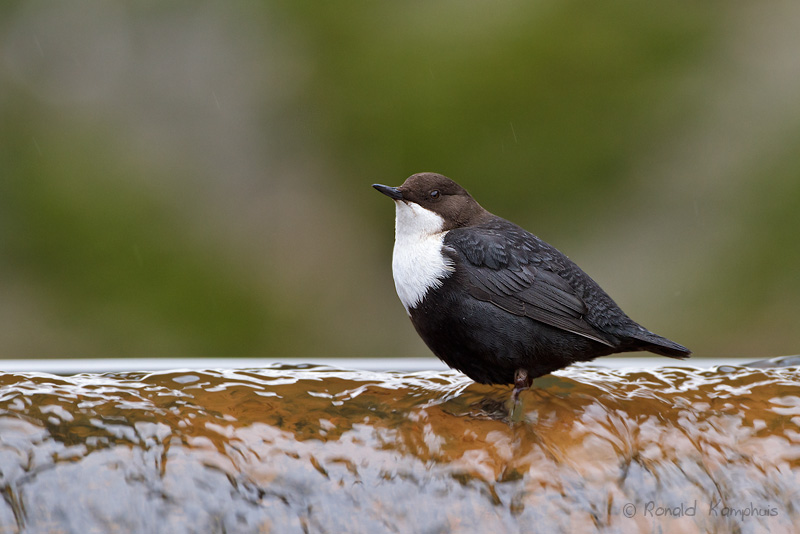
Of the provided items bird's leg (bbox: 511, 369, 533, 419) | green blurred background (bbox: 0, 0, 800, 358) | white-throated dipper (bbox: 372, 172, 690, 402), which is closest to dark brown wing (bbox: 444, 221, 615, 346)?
white-throated dipper (bbox: 372, 172, 690, 402)

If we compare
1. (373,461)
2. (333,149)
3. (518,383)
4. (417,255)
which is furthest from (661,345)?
(333,149)

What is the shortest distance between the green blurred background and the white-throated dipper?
3.66m

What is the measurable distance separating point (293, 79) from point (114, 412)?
4.97m

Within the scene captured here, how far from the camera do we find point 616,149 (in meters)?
6.98

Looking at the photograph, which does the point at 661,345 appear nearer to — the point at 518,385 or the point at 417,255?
the point at 518,385

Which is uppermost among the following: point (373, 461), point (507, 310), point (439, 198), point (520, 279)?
point (439, 198)

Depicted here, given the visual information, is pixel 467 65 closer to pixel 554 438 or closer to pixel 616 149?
pixel 616 149

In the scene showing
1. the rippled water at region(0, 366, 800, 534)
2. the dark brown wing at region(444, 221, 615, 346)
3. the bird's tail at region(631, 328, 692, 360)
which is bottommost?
the rippled water at region(0, 366, 800, 534)

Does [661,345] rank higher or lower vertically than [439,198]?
lower

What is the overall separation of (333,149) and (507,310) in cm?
432

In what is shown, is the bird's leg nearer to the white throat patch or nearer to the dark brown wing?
the dark brown wing

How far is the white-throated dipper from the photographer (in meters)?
2.97

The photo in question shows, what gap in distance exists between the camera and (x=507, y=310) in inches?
118

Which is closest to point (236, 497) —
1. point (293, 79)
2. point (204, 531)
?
point (204, 531)
